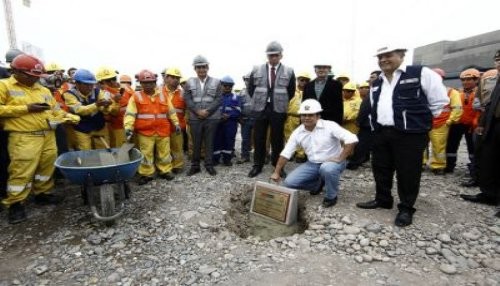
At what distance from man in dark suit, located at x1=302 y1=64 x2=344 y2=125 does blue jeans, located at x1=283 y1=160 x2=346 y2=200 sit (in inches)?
44.7

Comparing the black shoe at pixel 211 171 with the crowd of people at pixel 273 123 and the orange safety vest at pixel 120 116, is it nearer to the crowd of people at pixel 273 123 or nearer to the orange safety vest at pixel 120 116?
the crowd of people at pixel 273 123

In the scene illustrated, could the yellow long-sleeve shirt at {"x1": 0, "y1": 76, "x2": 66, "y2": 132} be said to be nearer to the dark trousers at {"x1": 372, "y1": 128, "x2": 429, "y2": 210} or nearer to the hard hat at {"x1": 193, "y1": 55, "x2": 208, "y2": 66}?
the hard hat at {"x1": 193, "y1": 55, "x2": 208, "y2": 66}

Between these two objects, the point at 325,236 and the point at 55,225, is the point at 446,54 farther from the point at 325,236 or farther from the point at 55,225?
the point at 55,225

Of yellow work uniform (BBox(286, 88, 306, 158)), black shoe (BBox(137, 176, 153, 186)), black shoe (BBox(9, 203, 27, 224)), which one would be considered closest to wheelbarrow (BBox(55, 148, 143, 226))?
black shoe (BBox(9, 203, 27, 224))

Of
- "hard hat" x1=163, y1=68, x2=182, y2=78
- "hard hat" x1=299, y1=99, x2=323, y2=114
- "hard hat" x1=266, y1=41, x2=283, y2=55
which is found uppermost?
"hard hat" x1=266, y1=41, x2=283, y2=55

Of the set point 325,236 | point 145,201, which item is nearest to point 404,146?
point 325,236

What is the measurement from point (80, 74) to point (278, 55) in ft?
9.80

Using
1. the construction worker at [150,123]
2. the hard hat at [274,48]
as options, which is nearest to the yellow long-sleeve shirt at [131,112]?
the construction worker at [150,123]

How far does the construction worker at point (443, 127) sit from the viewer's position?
526cm

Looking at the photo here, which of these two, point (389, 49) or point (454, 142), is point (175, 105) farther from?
point (454, 142)

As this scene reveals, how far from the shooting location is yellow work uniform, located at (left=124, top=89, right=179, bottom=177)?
491 cm

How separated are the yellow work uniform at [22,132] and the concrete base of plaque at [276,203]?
9.31 feet

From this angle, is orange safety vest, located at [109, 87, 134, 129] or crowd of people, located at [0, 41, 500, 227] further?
orange safety vest, located at [109, 87, 134, 129]

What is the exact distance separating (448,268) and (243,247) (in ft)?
6.24
